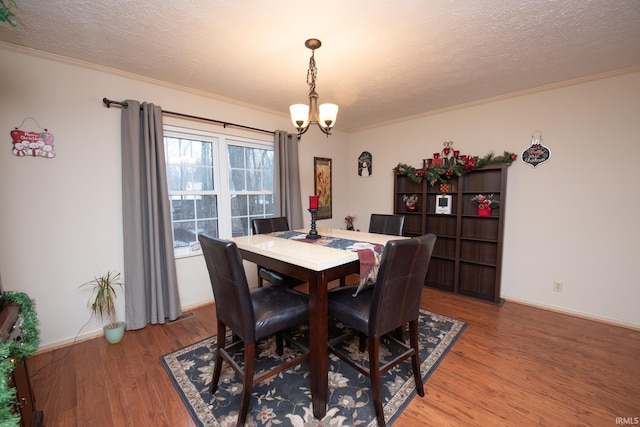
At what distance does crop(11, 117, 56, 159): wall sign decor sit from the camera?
6.40ft

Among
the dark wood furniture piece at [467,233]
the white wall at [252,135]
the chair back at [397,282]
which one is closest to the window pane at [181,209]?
the white wall at [252,135]

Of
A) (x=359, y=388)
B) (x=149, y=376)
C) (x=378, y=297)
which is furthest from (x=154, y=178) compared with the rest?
(x=359, y=388)

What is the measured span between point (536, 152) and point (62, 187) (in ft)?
14.5

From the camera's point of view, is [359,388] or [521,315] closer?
[359,388]

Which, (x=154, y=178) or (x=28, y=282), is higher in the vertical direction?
(x=154, y=178)

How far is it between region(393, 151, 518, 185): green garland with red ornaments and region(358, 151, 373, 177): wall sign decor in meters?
0.73

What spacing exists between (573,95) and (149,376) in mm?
4360

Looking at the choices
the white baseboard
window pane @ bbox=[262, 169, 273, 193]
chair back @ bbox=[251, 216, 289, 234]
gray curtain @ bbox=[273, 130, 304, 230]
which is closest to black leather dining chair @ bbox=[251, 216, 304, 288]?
chair back @ bbox=[251, 216, 289, 234]

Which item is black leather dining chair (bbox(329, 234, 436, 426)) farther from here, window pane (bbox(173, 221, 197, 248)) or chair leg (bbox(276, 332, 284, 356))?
window pane (bbox(173, 221, 197, 248))

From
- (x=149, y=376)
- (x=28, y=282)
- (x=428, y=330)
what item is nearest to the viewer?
(x=149, y=376)

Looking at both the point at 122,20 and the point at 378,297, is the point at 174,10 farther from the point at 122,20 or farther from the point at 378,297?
the point at 378,297

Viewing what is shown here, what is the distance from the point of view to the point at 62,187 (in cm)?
213

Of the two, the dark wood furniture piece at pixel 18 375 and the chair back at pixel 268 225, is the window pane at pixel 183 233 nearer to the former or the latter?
the chair back at pixel 268 225

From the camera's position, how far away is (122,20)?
167 centimetres
